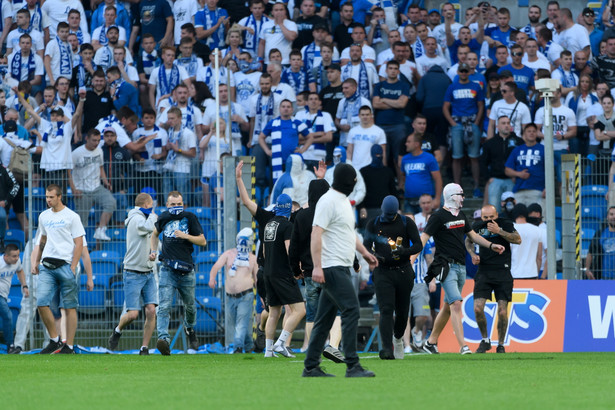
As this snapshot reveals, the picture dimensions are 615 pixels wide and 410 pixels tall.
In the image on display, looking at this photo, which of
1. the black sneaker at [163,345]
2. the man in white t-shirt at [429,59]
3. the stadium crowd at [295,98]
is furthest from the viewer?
the man in white t-shirt at [429,59]

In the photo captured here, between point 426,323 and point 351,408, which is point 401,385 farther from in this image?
point 426,323

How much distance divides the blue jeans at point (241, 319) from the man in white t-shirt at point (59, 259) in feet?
8.08

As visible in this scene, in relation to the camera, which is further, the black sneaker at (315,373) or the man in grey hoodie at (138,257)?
the man in grey hoodie at (138,257)

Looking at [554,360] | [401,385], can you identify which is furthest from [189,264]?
[401,385]

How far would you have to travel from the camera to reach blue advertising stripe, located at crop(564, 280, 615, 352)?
1784 centimetres

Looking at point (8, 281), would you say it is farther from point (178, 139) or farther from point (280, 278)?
point (280, 278)

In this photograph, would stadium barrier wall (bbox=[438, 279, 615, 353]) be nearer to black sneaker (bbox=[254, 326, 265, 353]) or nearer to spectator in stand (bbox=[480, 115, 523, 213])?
black sneaker (bbox=[254, 326, 265, 353])

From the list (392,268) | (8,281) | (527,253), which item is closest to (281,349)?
(392,268)

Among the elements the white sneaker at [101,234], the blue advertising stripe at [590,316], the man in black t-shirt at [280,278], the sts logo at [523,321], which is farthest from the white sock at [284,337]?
the blue advertising stripe at [590,316]

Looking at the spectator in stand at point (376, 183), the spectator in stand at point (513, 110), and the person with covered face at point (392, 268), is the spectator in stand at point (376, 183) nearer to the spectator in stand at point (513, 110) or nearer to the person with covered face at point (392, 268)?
the spectator in stand at point (513, 110)

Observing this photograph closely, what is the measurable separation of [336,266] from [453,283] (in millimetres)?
5721

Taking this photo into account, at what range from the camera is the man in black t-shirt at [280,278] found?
47.2 feet

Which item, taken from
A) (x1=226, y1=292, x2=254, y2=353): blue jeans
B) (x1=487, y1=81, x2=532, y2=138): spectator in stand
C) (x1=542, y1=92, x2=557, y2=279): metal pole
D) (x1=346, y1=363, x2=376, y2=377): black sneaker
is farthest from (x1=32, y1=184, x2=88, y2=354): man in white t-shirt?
(x1=487, y1=81, x2=532, y2=138): spectator in stand

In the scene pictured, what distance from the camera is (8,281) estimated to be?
1850 centimetres
